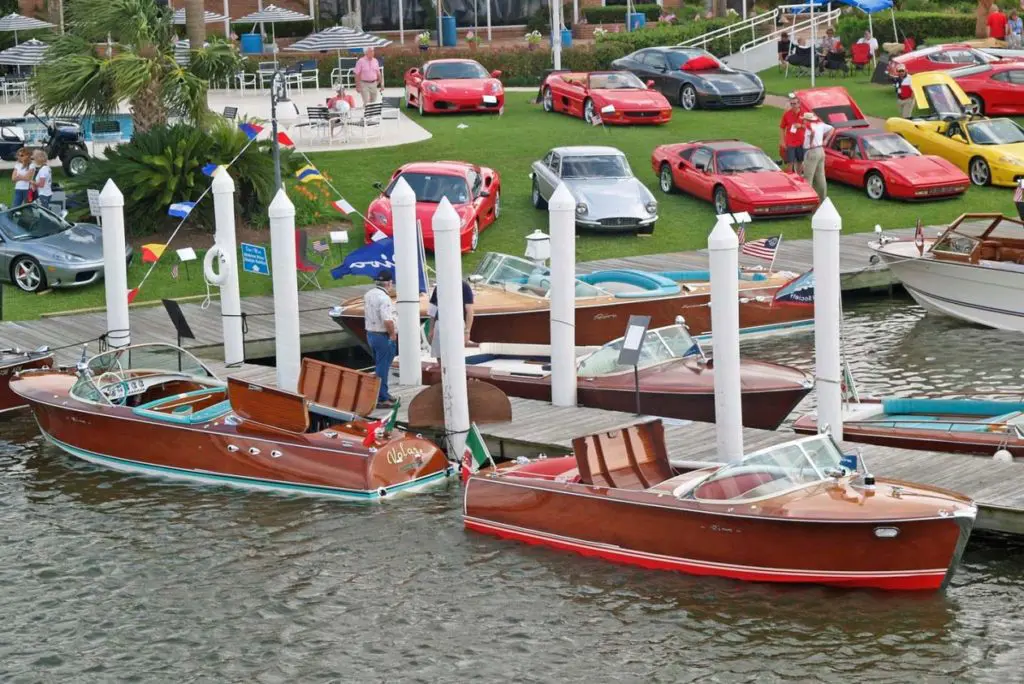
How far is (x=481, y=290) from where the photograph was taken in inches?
888

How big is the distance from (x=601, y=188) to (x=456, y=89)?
33.5ft

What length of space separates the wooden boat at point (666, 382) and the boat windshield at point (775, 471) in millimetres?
3551

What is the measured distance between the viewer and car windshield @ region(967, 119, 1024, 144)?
3127cm

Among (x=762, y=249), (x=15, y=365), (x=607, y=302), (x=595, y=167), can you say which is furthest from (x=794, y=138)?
(x=15, y=365)

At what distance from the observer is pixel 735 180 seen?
1115 inches

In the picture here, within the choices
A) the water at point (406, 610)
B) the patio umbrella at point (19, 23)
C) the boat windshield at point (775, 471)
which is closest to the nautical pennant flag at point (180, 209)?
the water at point (406, 610)

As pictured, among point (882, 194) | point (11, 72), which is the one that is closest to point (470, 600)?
point (882, 194)

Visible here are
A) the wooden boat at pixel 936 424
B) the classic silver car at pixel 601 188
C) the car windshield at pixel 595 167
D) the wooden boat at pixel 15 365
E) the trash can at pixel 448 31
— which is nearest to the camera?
the wooden boat at pixel 936 424

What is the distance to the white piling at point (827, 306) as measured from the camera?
15.3 meters

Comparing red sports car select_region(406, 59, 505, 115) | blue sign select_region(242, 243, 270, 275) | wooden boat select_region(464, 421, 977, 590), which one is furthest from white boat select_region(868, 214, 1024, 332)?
red sports car select_region(406, 59, 505, 115)

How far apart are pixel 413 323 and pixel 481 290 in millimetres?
3688

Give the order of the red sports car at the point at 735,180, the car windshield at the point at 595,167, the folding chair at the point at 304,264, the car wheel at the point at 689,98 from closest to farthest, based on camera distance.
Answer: the folding chair at the point at 304,264, the car windshield at the point at 595,167, the red sports car at the point at 735,180, the car wheel at the point at 689,98

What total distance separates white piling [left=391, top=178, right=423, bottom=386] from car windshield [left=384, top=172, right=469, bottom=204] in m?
7.14

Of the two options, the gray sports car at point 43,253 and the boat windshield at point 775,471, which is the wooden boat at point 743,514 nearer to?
the boat windshield at point 775,471
